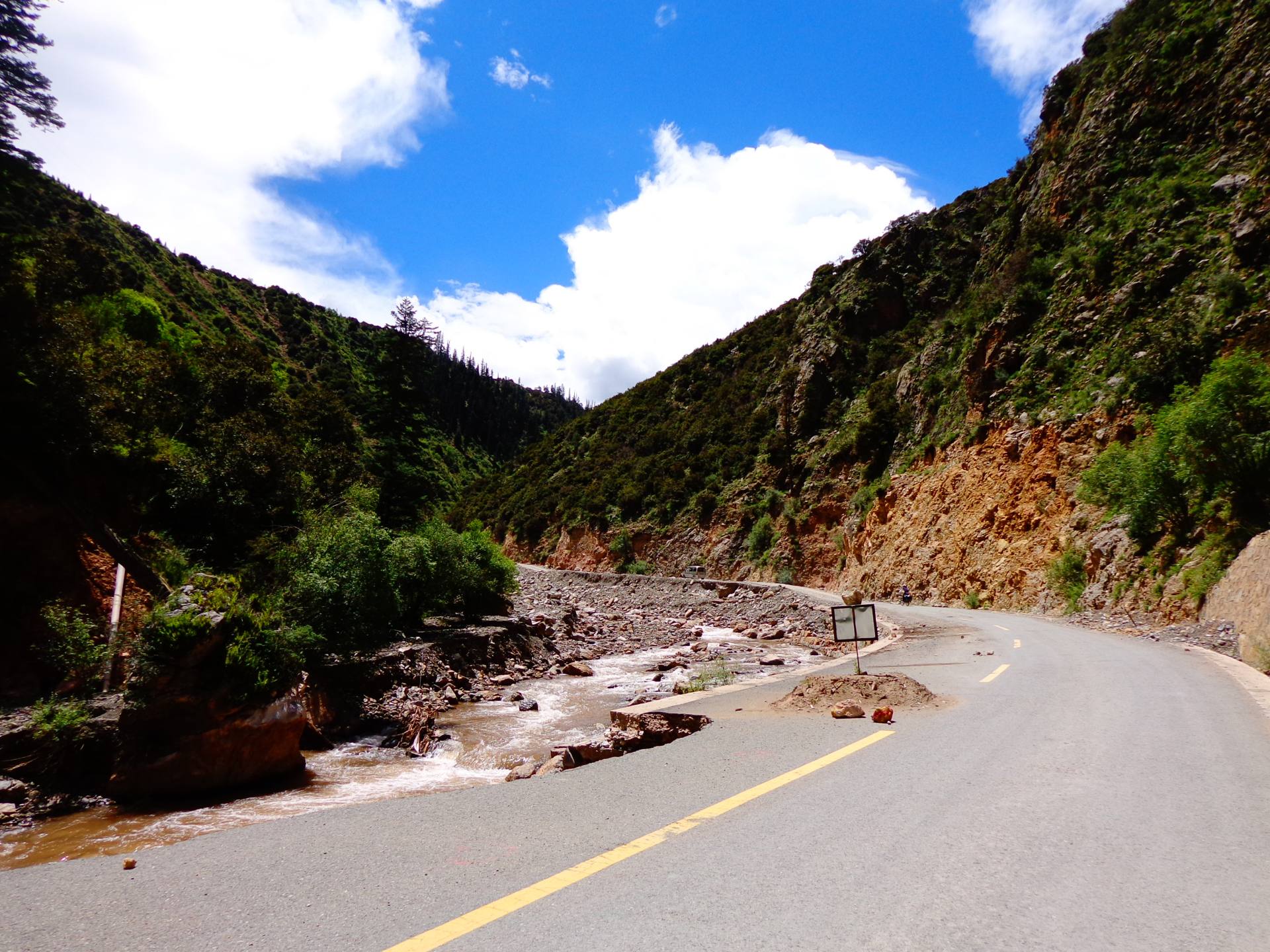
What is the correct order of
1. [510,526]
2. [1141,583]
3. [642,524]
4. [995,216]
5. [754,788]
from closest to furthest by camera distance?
[754,788] < [1141,583] < [995,216] < [642,524] < [510,526]

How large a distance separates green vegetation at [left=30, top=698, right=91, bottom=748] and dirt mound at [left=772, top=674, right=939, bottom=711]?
9.05 meters

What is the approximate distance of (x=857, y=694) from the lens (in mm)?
8242

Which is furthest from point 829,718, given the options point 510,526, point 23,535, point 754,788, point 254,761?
point 510,526

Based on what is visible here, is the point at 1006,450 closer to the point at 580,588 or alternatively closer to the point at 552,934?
the point at 580,588

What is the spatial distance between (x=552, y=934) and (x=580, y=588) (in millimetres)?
42863

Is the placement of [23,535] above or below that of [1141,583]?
above

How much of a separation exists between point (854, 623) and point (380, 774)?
733 cm

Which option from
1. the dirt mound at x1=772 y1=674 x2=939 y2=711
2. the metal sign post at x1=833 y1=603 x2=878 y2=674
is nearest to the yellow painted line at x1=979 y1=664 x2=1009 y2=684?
the metal sign post at x1=833 y1=603 x2=878 y2=674

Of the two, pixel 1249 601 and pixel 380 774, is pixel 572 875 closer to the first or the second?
pixel 380 774

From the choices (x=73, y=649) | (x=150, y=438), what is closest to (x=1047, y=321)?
(x=150, y=438)

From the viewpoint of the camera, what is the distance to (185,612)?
9109 mm

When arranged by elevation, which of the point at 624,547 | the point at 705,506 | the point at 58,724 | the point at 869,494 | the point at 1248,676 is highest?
the point at 705,506

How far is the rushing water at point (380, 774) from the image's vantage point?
22.5 feet

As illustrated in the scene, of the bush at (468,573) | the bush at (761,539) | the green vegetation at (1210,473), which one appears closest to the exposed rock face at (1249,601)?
the green vegetation at (1210,473)
